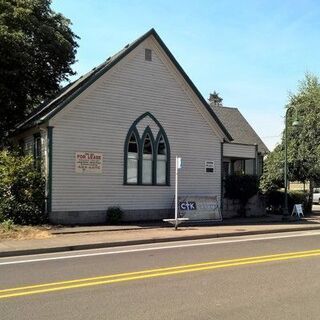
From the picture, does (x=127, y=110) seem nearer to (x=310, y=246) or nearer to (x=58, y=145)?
(x=58, y=145)

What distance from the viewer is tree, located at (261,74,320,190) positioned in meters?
30.0

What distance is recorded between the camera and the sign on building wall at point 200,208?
2134 centimetres

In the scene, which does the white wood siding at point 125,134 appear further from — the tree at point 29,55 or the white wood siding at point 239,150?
the tree at point 29,55

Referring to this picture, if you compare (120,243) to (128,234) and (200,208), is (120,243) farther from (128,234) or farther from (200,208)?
(200,208)

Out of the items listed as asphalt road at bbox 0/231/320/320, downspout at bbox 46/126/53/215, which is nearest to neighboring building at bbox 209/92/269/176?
downspout at bbox 46/126/53/215

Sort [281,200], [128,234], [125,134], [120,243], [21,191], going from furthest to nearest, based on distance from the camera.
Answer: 1. [281,200]
2. [125,134]
3. [21,191]
4. [128,234]
5. [120,243]

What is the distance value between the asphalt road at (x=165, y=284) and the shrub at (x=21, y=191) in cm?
604

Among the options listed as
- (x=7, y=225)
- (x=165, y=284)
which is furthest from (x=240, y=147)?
(x=165, y=284)

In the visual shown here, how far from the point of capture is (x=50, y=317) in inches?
257

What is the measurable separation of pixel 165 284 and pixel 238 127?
27357mm

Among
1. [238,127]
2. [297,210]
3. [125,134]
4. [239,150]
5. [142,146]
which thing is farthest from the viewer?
[238,127]

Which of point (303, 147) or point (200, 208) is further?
point (303, 147)

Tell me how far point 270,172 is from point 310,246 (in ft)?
57.8

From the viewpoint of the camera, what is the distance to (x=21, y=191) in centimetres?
1873
